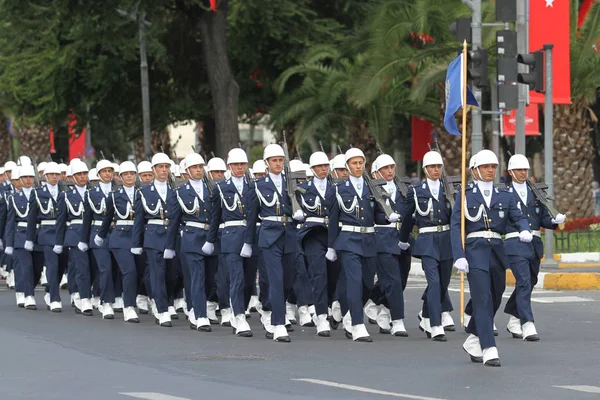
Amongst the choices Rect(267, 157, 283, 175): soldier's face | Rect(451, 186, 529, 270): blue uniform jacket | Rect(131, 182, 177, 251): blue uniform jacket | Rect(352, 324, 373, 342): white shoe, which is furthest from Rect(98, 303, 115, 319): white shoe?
Rect(451, 186, 529, 270): blue uniform jacket

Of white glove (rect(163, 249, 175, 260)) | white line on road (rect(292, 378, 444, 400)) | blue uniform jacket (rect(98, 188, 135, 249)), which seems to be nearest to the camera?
white line on road (rect(292, 378, 444, 400))

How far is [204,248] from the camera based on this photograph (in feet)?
55.4

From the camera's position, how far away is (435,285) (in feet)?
51.6

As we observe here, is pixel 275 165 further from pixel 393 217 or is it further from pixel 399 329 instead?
pixel 399 329

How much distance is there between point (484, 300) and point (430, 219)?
8.95 ft

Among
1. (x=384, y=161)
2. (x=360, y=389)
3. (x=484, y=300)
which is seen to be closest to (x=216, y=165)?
(x=384, y=161)

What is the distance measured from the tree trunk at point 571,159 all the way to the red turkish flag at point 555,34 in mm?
7179

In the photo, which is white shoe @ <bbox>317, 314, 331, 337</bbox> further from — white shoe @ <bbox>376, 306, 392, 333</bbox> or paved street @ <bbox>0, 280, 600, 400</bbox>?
white shoe @ <bbox>376, 306, 392, 333</bbox>

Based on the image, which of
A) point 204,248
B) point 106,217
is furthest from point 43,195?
point 204,248

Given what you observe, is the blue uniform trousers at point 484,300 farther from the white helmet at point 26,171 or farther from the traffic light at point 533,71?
the traffic light at point 533,71

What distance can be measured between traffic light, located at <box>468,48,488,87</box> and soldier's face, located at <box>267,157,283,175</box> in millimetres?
7014

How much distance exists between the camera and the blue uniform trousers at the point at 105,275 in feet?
61.8

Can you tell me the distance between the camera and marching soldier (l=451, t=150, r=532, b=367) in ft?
43.6

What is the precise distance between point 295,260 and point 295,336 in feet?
2.83
